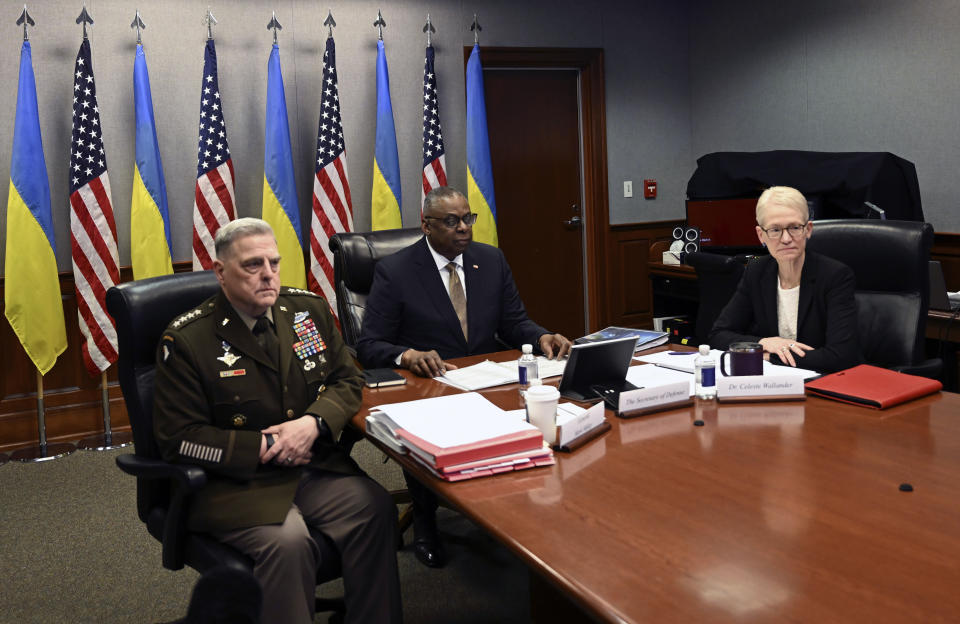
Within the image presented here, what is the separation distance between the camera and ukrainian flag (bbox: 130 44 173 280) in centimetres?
430

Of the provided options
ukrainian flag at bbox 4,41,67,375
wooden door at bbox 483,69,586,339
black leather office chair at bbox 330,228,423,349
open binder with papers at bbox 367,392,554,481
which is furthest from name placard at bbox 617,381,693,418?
wooden door at bbox 483,69,586,339

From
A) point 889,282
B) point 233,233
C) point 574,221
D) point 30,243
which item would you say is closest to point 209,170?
point 30,243

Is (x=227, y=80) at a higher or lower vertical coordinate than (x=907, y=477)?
higher

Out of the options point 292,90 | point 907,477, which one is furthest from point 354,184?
point 907,477

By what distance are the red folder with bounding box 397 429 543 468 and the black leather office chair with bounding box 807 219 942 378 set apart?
1.46 metres

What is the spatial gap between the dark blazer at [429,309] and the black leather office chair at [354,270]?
127 mm

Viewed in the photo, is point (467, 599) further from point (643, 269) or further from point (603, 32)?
point (603, 32)

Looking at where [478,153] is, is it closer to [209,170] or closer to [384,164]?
[384,164]

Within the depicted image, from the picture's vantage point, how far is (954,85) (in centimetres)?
418

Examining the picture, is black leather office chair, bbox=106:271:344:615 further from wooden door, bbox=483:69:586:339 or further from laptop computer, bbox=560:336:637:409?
wooden door, bbox=483:69:586:339

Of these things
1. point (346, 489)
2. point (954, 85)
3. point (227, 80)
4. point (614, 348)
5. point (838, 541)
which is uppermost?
point (227, 80)

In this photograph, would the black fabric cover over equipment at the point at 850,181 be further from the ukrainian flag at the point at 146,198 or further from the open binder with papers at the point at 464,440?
the ukrainian flag at the point at 146,198

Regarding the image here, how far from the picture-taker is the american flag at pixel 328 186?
15.3 ft

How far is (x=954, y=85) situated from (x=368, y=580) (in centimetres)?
386
